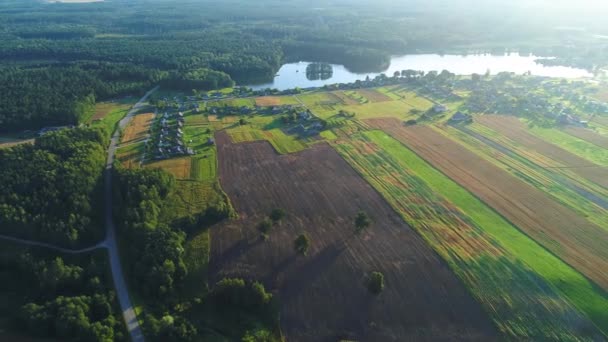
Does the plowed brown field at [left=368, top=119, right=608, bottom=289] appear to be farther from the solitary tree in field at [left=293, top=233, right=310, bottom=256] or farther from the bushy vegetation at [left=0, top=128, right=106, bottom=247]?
the bushy vegetation at [left=0, top=128, right=106, bottom=247]

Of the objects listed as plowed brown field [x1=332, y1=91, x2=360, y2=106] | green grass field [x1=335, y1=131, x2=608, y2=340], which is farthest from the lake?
green grass field [x1=335, y1=131, x2=608, y2=340]

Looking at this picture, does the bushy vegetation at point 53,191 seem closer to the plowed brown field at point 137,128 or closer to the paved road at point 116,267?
the paved road at point 116,267

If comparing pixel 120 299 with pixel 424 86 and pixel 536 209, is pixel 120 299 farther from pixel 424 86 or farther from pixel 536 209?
pixel 424 86

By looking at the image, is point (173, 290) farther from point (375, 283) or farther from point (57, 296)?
point (375, 283)

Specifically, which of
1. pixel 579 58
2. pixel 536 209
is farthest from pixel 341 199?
pixel 579 58

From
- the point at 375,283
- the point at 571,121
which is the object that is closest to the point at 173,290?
the point at 375,283

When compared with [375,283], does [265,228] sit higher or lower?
higher
